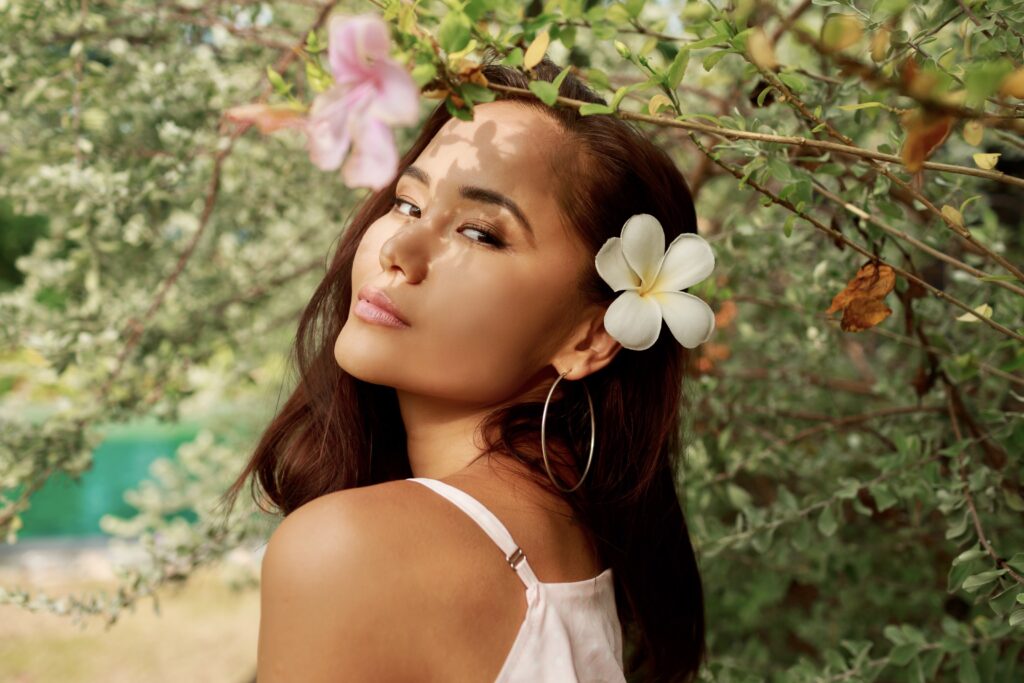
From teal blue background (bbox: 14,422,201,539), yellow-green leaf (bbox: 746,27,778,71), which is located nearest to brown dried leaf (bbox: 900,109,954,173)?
yellow-green leaf (bbox: 746,27,778,71)

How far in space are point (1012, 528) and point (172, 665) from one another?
3795mm

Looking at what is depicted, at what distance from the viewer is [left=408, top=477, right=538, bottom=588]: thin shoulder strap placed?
46.8 inches

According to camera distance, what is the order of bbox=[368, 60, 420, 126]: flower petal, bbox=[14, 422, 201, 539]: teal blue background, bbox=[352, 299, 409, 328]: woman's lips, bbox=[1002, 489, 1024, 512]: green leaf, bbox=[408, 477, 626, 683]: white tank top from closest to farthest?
bbox=[368, 60, 420, 126]: flower petal
bbox=[408, 477, 626, 683]: white tank top
bbox=[352, 299, 409, 328]: woman's lips
bbox=[1002, 489, 1024, 512]: green leaf
bbox=[14, 422, 201, 539]: teal blue background

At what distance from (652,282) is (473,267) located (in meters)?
0.23

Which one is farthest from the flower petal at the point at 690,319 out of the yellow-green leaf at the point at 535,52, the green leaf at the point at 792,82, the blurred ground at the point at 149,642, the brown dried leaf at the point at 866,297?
the blurred ground at the point at 149,642

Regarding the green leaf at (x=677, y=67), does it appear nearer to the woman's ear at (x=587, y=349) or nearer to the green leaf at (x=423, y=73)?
the green leaf at (x=423, y=73)

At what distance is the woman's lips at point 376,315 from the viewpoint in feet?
4.24

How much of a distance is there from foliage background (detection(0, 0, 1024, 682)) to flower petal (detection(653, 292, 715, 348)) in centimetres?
18

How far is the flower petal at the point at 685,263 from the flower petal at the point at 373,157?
56cm

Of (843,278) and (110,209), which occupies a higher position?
(843,278)

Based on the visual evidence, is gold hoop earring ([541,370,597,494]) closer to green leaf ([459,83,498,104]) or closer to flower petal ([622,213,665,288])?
flower petal ([622,213,665,288])

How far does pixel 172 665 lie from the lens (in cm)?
468

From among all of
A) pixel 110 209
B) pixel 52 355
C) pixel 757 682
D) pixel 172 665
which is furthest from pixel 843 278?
pixel 172 665

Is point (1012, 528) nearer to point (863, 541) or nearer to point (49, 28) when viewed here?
point (863, 541)
